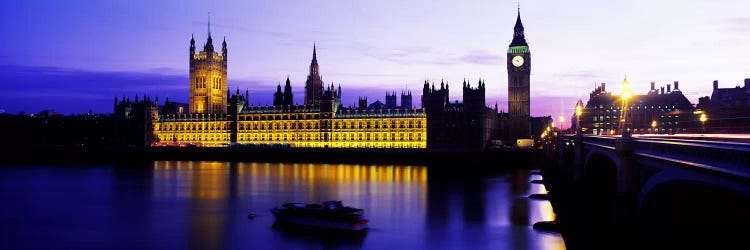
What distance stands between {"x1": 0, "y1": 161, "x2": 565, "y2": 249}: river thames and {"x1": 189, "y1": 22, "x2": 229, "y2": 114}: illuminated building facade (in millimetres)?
72097

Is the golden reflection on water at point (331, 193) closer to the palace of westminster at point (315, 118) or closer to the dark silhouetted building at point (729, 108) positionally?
the dark silhouetted building at point (729, 108)

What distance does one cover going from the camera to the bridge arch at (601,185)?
3422cm

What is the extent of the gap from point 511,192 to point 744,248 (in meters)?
37.7

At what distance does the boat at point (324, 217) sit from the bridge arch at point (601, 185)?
14.0 meters

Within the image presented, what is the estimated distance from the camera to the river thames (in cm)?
3894

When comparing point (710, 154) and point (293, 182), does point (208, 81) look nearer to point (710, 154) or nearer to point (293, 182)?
point (293, 182)

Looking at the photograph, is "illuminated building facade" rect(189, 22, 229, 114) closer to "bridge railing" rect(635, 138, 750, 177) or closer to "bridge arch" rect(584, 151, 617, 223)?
"bridge arch" rect(584, 151, 617, 223)

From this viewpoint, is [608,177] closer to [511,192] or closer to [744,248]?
[511,192]

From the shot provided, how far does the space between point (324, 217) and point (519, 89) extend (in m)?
110

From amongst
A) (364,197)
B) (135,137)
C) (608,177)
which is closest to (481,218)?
(608,177)

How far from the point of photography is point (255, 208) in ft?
173

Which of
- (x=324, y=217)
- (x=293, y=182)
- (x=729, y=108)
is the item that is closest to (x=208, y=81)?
(x=293, y=182)

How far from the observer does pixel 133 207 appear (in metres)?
55.0

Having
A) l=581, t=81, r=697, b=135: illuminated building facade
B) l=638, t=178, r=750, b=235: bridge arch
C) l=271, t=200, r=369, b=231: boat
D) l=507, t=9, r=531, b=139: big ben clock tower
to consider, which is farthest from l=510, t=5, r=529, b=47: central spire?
l=638, t=178, r=750, b=235: bridge arch
